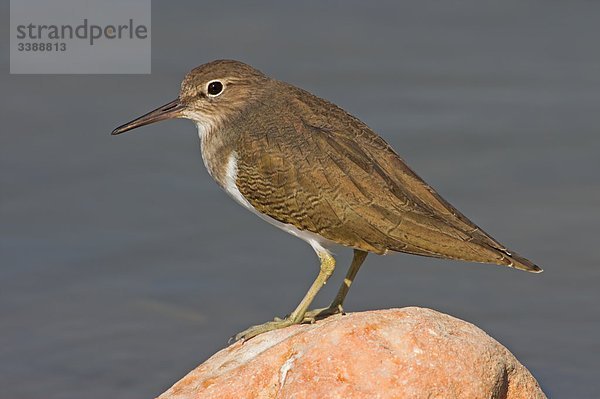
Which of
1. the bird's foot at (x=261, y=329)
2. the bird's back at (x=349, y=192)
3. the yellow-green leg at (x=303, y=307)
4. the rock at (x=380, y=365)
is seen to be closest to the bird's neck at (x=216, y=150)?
the bird's back at (x=349, y=192)

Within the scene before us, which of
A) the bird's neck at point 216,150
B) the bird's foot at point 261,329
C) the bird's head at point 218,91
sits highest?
the bird's head at point 218,91

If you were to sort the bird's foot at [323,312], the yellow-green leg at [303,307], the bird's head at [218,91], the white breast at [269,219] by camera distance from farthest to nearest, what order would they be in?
1. the bird's head at [218,91]
2. the bird's foot at [323,312]
3. the white breast at [269,219]
4. the yellow-green leg at [303,307]

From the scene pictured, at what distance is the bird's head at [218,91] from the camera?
9.77m

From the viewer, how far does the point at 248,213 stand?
12.3m

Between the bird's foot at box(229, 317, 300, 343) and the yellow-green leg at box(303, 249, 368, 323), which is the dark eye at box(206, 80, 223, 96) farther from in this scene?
the bird's foot at box(229, 317, 300, 343)

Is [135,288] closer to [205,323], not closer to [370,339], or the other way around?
[205,323]

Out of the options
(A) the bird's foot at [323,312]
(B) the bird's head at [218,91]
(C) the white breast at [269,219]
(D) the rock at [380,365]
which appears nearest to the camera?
(D) the rock at [380,365]

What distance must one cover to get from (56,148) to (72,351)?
2.98 m

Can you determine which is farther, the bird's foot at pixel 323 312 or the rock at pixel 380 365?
the bird's foot at pixel 323 312

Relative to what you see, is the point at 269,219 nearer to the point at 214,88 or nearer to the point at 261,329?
the point at 261,329

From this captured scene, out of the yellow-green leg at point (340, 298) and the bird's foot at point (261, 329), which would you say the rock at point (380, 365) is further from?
the yellow-green leg at point (340, 298)

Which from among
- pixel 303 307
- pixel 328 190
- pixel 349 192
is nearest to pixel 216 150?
pixel 328 190

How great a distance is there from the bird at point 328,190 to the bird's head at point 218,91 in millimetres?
104

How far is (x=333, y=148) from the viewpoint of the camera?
30.0 feet
